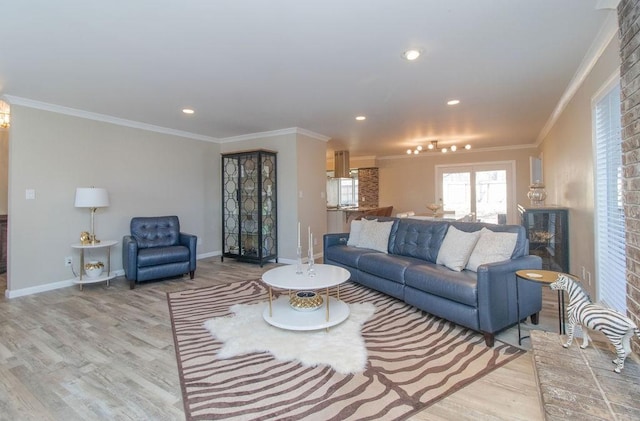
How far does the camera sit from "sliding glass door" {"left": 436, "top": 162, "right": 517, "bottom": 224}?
25.0ft

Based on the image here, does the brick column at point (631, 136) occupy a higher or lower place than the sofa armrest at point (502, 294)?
higher

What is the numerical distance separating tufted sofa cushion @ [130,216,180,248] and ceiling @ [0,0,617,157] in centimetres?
153

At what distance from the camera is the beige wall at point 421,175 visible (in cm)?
746

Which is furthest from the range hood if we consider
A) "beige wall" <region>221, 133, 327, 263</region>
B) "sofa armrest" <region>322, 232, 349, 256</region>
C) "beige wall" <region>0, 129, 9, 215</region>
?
"beige wall" <region>0, 129, 9, 215</region>

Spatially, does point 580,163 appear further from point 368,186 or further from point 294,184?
point 368,186

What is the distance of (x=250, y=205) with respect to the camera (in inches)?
216

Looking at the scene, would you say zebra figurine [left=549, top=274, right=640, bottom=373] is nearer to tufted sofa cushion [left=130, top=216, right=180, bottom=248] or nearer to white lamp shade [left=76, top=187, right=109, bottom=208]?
tufted sofa cushion [left=130, top=216, right=180, bottom=248]

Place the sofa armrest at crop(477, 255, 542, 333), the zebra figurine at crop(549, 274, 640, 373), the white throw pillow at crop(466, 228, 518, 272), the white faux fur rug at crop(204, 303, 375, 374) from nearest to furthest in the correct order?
the zebra figurine at crop(549, 274, 640, 373) < the white faux fur rug at crop(204, 303, 375, 374) < the sofa armrest at crop(477, 255, 542, 333) < the white throw pillow at crop(466, 228, 518, 272)

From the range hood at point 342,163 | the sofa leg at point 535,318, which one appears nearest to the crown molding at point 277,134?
the range hood at point 342,163

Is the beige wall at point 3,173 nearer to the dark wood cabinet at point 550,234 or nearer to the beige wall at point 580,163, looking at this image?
the beige wall at point 580,163

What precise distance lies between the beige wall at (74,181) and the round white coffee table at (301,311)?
3169mm

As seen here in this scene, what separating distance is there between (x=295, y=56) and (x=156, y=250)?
10.4 feet

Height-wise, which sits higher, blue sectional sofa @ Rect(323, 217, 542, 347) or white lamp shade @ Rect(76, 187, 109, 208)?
white lamp shade @ Rect(76, 187, 109, 208)

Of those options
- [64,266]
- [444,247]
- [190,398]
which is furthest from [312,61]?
[64,266]
